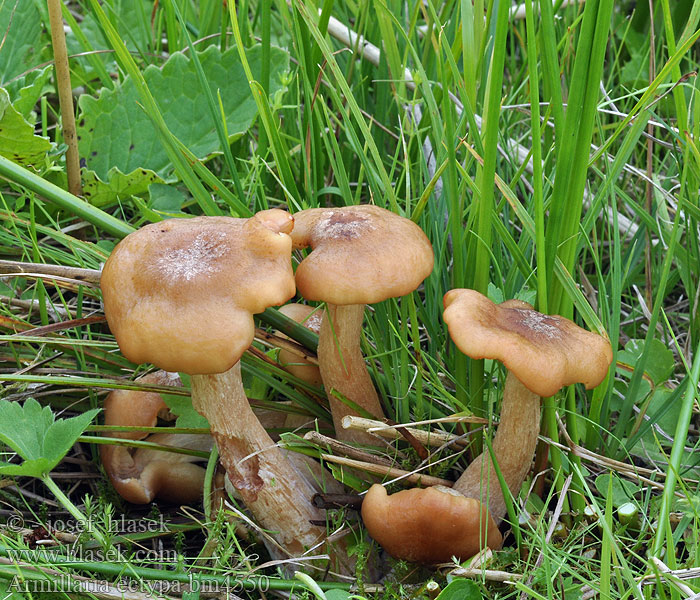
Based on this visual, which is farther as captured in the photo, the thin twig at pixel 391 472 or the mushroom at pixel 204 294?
the thin twig at pixel 391 472

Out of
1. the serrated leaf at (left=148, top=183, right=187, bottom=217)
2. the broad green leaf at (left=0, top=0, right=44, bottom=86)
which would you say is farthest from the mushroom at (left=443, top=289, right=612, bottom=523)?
the broad green leaf at (left=0, top=0, right=44, bottom=86)

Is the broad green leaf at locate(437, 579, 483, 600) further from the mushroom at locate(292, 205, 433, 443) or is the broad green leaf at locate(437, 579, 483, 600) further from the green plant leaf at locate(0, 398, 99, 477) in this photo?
the green plant leaf at locate(0, 398, 99, 477)

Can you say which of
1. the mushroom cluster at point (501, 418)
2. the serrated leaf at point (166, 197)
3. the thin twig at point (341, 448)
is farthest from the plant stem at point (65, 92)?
the mushroom cluster at point (501, 418)

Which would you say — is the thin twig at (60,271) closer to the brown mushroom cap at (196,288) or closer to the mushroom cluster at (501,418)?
the brown mushroom cap at (196,288)

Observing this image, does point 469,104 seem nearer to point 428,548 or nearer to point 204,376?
point 204,376

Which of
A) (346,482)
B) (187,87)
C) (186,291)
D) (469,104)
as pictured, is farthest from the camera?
(187,87)

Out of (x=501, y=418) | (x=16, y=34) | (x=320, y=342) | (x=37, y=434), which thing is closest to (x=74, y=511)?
(x=37, y=434)

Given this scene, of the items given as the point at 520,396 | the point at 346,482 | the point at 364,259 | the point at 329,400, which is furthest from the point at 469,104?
the point at 346,482

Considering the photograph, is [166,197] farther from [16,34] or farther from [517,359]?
[517,359]
